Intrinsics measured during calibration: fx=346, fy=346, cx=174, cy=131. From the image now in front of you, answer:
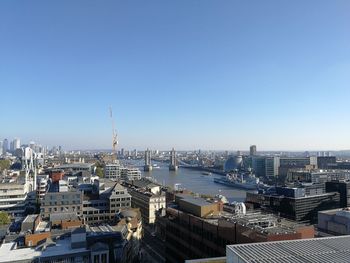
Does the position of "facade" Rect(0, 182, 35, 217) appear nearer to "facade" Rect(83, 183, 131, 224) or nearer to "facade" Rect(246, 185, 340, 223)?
"facade" Rect(83, 183, 131, 224)

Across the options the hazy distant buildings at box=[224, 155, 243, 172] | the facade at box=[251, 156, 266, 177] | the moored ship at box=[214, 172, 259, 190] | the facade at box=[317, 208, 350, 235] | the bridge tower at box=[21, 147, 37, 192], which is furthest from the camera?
the hazy distant buildings at box=[224, 155, 243, 172]

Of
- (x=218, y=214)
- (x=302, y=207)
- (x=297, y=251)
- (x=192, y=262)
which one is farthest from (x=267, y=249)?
(x=302, y=207)

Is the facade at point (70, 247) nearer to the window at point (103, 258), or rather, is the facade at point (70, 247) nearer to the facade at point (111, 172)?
→ the window at point (103, 258)

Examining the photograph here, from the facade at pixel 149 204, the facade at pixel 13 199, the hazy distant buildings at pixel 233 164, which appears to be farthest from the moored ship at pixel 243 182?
the facade at pixel 13 199

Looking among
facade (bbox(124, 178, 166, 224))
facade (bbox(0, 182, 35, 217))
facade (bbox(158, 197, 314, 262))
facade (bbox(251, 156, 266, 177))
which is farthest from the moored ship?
facade (bbox(158, 197, 314, 262))

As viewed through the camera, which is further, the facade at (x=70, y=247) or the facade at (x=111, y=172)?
the facade at (x=111, y=172)

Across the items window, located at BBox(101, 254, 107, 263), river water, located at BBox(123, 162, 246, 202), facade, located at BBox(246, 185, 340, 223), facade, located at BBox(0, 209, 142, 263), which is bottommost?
river water, located at BBox(123, 162, 246, 202)

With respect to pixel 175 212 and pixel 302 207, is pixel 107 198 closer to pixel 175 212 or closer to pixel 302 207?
pixel 175 212
